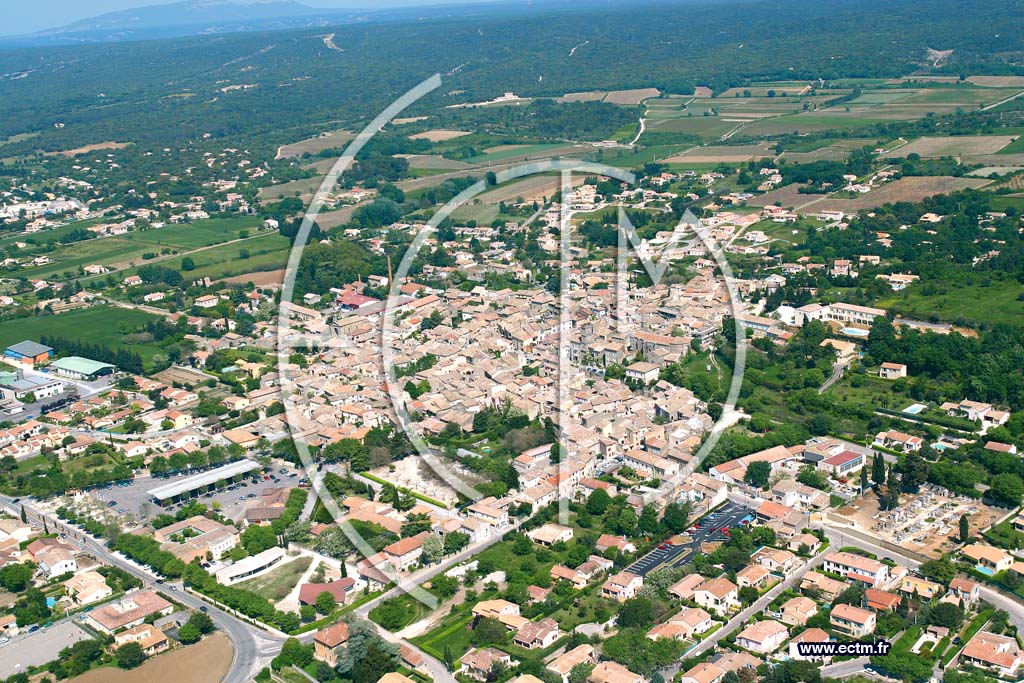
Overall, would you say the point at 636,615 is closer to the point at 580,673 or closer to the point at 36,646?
the point at 580,673

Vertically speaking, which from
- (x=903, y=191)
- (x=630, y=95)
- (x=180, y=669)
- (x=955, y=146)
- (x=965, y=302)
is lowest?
(x=180, y=669)

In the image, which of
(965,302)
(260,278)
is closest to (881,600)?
(965,302)

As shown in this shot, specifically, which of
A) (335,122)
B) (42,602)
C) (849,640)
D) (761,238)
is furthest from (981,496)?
(335,122)

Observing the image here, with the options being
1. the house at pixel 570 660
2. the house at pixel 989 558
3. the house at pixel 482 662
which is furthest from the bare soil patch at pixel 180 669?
the house at pixel 989 558

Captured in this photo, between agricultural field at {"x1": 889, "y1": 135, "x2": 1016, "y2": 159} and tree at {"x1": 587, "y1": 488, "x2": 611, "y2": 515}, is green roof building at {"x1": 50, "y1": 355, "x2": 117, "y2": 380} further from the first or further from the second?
agricultural field at {"x1": 889, "y1": 135, "x2": 1016, "y2": 159}

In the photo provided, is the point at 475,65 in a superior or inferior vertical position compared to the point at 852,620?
superior

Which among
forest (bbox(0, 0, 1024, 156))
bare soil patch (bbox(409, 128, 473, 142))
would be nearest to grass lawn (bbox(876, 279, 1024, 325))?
bare soil patch (bbox(409, 128, 473, 142))
